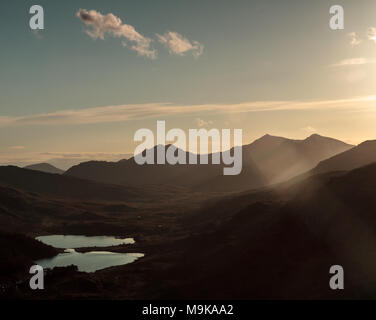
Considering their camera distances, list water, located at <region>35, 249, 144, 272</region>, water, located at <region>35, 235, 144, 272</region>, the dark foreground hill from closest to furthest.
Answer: the dark foreground hill
water, located at <region>35, 249, 144, 272</region>
water, located at <region>35, 235, 144, 272</region>

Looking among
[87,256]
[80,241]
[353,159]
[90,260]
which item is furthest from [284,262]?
[353,159]

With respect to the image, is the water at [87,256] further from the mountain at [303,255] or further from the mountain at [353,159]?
the mountain at [353,159]

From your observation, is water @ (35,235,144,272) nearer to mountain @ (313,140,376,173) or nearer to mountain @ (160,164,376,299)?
mountain @ (160,164,376,299)

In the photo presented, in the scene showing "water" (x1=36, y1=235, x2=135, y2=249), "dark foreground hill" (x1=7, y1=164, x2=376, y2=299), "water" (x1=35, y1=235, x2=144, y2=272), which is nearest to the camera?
"dark foreground hill" (x1=7, y1=164, x2=376, y2=299)

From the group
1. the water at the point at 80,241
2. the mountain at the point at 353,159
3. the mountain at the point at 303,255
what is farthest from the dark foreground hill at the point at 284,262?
the mountain at the point at 353,159

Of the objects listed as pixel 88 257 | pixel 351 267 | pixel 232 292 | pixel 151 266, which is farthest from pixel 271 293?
pixel 88 257

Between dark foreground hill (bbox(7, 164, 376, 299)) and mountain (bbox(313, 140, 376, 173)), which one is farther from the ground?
mountain (bbox(313, 140, 376, 173))

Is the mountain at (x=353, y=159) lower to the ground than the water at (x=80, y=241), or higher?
higher

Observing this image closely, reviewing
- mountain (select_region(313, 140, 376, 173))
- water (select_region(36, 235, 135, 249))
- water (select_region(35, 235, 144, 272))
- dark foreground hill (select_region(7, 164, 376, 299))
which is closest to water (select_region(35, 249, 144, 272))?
water (select_region(35, 235, 144, 272))
